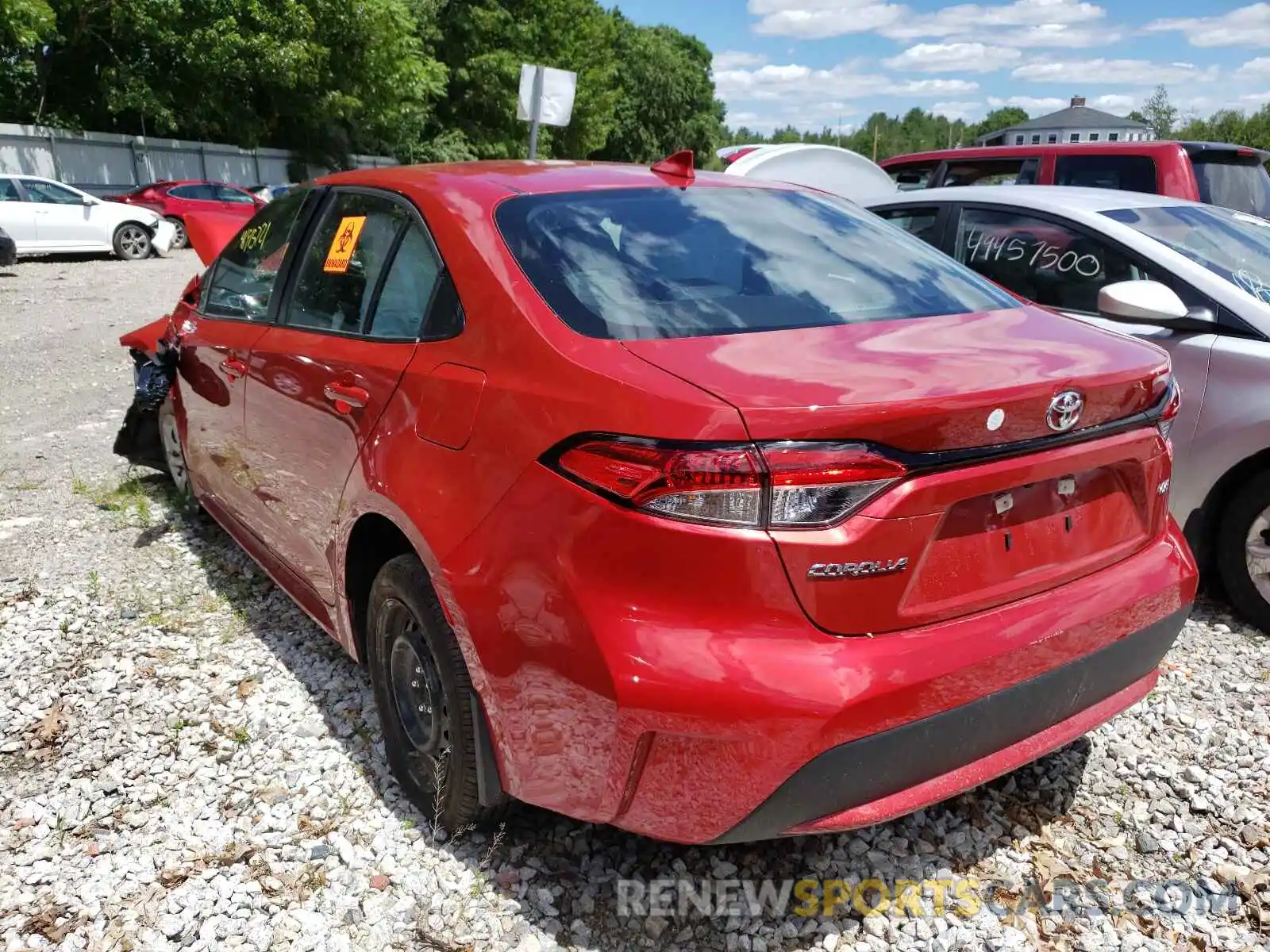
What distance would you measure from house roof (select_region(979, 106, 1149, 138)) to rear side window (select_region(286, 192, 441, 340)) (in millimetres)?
88569

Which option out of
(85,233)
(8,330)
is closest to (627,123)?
(85,233)

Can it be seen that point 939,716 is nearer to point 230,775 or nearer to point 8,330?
point 230,775

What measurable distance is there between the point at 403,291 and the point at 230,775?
1.50m

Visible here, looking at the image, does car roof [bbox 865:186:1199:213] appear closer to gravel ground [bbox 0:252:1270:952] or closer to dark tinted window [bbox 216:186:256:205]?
gravel ground [bbox 0:252:1270:952]

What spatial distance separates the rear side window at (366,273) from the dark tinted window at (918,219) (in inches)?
117

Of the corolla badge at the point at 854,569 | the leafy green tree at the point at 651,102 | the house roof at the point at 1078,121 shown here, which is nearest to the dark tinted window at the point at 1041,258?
the corolla badge at the point at 854,569

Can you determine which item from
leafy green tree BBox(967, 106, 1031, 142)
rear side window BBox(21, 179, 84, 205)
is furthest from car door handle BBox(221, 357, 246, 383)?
leafy green tree BBox(967, 106, 1031, 142)

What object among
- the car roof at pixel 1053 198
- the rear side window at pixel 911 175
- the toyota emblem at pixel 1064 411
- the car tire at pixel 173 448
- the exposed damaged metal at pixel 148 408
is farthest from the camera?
the rear side window at pixel 911 175

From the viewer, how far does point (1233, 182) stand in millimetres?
7363

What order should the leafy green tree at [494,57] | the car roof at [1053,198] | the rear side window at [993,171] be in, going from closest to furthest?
the car roof at [1053,198], the rear side window at [993,171], the leafy green tree at [494,57]

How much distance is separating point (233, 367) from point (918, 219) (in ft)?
11.6

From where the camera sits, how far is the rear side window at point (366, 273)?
101 inches

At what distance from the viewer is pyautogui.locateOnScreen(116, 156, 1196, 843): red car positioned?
5.80ft

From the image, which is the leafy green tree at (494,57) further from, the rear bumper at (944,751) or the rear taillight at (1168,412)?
the rear bumper at (944,751)
